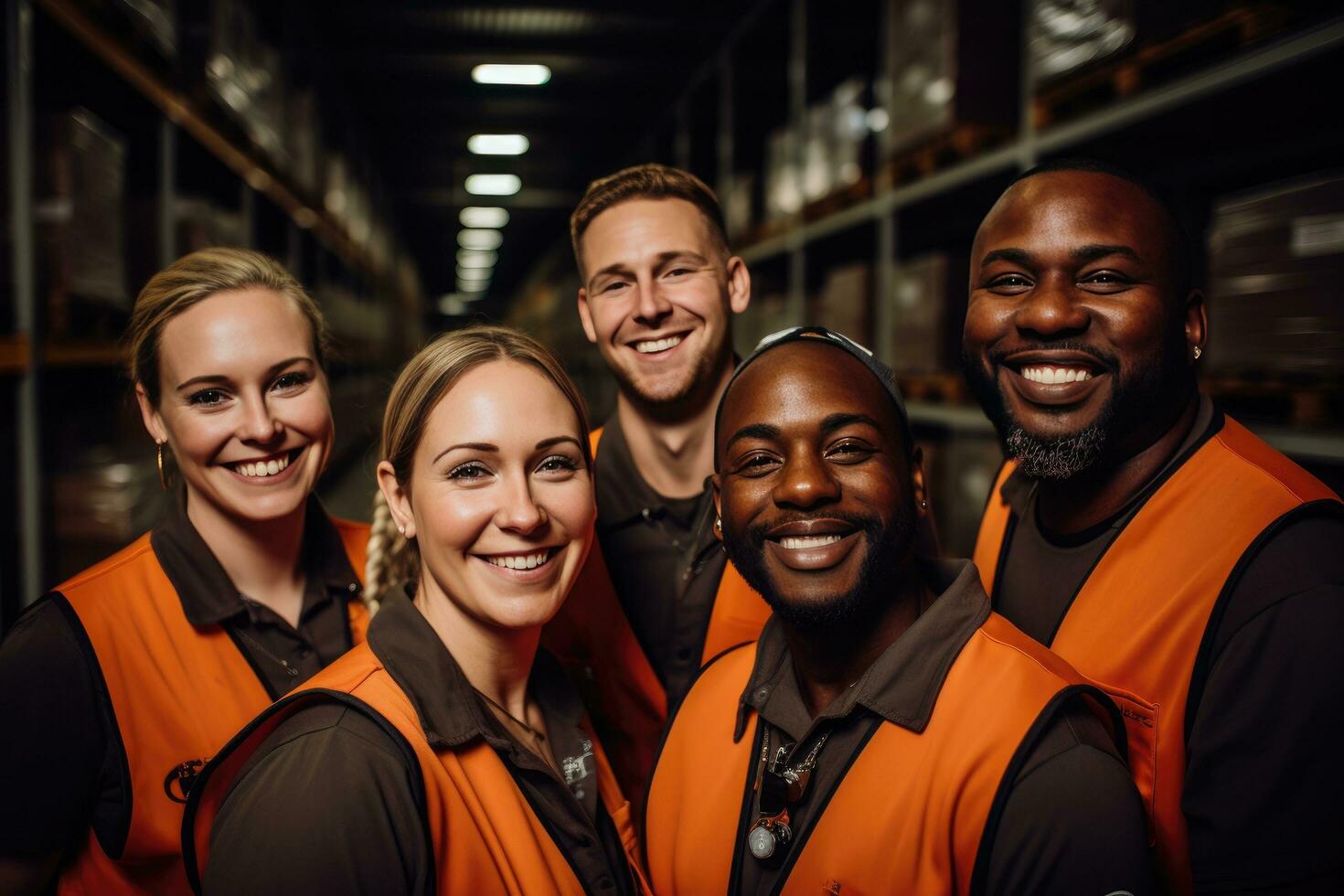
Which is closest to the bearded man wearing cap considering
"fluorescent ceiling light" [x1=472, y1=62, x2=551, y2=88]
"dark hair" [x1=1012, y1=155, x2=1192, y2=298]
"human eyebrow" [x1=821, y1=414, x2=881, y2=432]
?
"human eyebrow" [x1=821, y1=414, x2=881, y2=432]

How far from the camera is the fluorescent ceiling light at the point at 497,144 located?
12.3 meters

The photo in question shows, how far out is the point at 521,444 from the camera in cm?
188

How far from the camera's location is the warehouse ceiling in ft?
26.5

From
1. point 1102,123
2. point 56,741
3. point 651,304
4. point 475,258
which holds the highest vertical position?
point 475,258

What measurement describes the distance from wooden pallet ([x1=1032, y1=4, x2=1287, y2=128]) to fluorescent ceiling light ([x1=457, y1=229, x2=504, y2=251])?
1915 cm

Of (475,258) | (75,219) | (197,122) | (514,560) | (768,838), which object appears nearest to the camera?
(768,838)

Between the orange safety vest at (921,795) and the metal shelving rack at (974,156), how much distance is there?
4.63ft

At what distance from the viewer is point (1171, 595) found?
5.91 feet

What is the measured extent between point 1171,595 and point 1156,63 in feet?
6.39

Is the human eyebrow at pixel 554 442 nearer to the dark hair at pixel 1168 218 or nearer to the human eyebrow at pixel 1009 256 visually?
the human eyebrow at pixel 1009 256

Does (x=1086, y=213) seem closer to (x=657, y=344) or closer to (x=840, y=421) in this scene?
(x=840, y=421)

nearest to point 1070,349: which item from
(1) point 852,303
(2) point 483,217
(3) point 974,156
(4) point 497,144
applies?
(3) point 974,156

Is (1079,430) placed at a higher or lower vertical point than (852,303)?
lower

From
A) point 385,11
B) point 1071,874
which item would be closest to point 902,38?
point 1071,874
